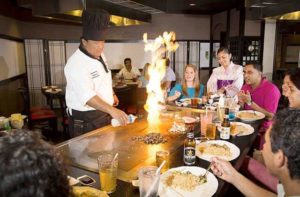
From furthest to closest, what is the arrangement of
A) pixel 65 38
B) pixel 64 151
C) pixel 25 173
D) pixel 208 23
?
pixel 208 23 → pixel 65 38 → pixel 64 151 → pixel 25 173

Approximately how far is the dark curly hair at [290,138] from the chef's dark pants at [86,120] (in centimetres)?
185

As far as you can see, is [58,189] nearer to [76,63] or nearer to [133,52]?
[76,63]

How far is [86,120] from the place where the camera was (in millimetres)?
2709

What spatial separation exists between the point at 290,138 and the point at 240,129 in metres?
1.34

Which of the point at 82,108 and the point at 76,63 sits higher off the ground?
the point at 76,63

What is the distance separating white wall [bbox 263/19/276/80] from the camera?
7.28m

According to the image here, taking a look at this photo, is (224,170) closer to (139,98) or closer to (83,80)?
(83,80)

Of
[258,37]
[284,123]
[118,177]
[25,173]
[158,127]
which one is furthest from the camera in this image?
[258,37]

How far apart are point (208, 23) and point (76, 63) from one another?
764 centimetres

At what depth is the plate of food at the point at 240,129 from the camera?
7.93ft

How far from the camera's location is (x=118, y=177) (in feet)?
5.31

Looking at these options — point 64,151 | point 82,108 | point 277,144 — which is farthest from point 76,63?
point 277,144

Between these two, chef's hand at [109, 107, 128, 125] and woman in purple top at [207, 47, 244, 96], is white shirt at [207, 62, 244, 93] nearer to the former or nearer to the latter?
woman in purple top at [207, 47, 244, 96]

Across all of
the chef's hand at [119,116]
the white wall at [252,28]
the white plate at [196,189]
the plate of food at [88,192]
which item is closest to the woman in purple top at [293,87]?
the white plate at [196,189]
